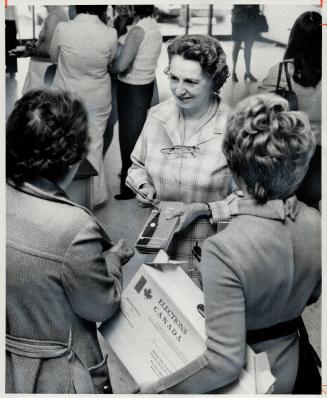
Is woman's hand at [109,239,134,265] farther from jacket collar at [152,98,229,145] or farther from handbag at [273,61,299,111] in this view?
handbag at [273,61,299,111]

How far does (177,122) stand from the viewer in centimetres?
167

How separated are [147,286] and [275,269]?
14.9 inches

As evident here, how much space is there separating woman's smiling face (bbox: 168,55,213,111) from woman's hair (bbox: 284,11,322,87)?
322 mm

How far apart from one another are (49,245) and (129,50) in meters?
0.90

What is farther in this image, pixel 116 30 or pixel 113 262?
pixel 116 30

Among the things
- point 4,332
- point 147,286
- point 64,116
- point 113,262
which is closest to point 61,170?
point 64,116

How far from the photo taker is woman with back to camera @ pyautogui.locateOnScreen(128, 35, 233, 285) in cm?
159

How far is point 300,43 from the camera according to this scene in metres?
1.63

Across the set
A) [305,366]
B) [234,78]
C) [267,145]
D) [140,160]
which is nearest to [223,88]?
[234,78]

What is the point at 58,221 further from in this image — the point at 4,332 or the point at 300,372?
the point at 300,372

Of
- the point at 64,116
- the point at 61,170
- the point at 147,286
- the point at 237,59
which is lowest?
the point at 147,286

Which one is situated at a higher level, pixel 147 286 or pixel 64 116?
pixel 64 116

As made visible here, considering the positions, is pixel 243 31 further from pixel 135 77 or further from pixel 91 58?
pixel 91 58

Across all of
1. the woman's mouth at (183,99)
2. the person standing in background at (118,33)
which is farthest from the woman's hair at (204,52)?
the person standing in background at (118,33)
